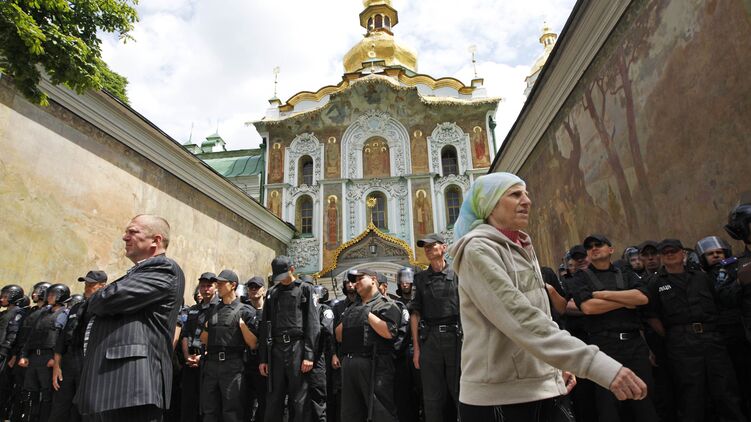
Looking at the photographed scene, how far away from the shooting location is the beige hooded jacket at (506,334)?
1.76 meters

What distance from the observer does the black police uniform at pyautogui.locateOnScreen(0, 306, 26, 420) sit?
7.17 m

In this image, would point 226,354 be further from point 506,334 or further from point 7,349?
point 506,334

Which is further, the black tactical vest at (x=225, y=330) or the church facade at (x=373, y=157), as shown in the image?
the church facade at (x=373, y=157)

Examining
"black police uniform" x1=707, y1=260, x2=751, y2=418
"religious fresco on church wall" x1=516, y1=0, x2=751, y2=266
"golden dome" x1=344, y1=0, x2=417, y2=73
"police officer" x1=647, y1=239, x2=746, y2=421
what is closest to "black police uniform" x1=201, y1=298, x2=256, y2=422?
"police officer" x1=647, y1=239, x2=746, y2=421

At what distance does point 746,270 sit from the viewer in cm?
368

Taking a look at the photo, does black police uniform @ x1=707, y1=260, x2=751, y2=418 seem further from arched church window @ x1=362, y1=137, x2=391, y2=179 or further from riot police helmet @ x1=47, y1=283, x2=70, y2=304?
arched church window @ x1=362, y1=137, x2=391, y2=179

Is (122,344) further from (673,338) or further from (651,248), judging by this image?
(651,248)

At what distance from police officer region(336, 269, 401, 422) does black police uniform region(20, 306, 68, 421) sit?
166 inches

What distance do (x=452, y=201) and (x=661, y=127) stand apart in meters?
15.8

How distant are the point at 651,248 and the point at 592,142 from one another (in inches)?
147

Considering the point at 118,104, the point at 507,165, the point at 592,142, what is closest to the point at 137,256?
the point at 592,142

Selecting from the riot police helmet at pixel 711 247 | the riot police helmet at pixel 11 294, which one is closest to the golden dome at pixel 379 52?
the riot police helmet at pixel 11 294

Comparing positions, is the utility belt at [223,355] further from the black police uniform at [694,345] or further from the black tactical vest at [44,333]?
the black police uniform at [694,345]

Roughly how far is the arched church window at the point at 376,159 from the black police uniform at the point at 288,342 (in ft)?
55.7
